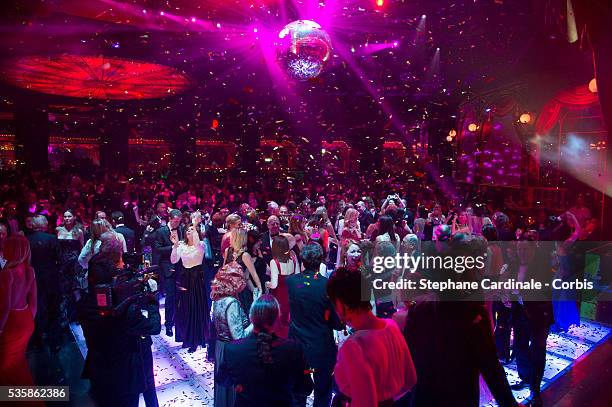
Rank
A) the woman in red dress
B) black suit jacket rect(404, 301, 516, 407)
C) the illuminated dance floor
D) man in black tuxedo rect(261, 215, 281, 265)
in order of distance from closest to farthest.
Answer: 1. black suit jacket rect(404, 301, 516, 407)
2. the woman in red dress
3. the illuminated dance floor
4. man in black tuxedo rect(261, 215, 281, 265)

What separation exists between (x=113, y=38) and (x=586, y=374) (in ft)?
25.1

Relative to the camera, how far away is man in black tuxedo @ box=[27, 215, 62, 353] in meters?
4.54

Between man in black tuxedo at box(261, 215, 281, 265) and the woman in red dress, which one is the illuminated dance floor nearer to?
the woman in red dress

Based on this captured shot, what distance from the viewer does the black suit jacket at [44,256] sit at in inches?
178

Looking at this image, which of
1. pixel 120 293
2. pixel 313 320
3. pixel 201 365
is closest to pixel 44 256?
pixel 201 365

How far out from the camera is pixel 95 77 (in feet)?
27.0

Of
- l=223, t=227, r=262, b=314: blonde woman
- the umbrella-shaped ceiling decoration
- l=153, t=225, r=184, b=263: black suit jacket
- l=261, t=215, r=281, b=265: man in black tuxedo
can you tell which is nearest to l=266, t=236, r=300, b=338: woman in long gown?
l=223, t=227, r=262, b=314: blonde woman

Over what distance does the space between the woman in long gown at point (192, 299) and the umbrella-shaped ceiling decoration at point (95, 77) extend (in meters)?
4.25

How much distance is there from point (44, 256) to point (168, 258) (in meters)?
1.30

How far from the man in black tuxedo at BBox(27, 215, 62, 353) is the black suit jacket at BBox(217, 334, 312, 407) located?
138 inches

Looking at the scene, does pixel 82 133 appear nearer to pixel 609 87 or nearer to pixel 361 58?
pixel 361 58

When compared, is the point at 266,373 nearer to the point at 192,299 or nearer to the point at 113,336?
the point at 113,336

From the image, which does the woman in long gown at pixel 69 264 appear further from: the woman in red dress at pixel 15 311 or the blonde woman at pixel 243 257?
the blonde woman at pixel 243 257

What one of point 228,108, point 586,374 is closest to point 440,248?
point 586,374
